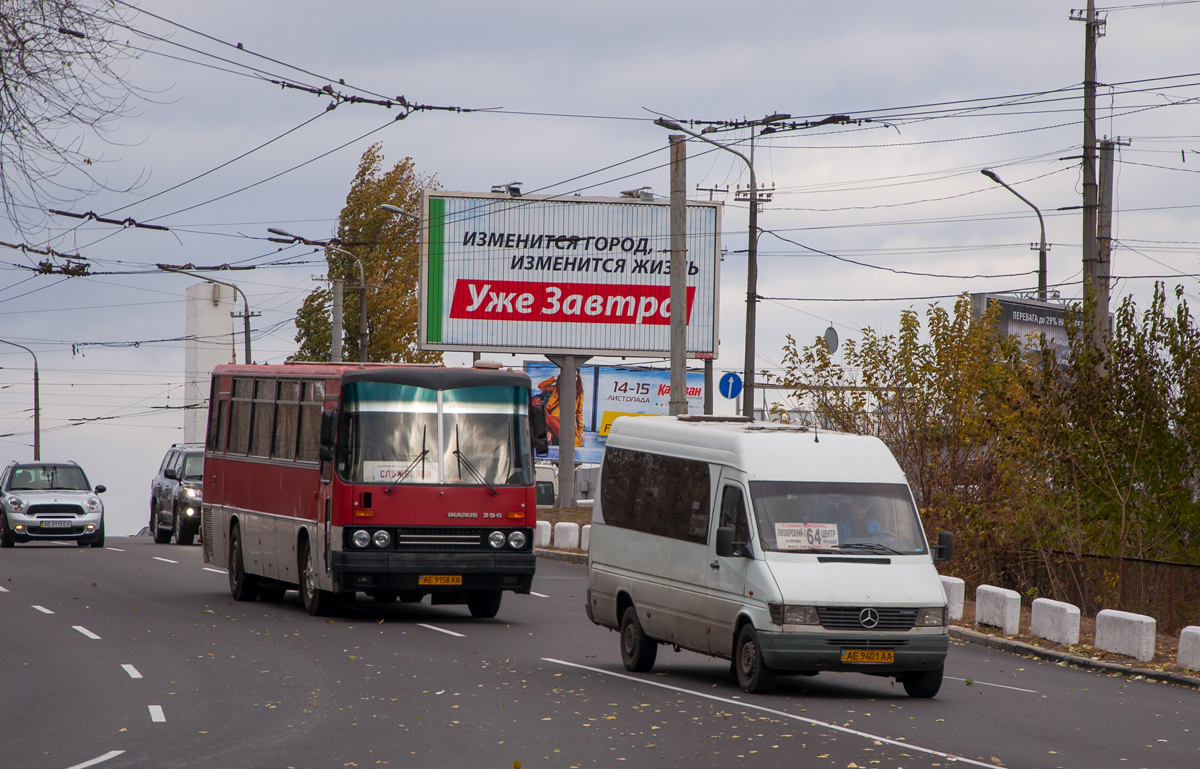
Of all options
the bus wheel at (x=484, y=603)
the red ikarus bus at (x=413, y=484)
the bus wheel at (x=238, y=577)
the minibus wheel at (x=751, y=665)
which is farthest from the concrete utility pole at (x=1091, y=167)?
the bus wheel at (x=238, y=577)

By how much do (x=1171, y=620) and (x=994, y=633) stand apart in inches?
88.9

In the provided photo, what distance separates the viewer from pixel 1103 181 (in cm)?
2766

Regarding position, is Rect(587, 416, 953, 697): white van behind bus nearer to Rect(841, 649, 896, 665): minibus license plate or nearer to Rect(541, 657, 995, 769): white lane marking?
Rect(841, 649, 896, 665): minibus license plate

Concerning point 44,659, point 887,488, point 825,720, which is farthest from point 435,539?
point 825,720

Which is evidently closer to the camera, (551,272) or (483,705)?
(483,705)

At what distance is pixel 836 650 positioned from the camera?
13.7 meters

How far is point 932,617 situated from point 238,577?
13.3 meters

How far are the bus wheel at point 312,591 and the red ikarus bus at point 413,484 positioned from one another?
22 mm

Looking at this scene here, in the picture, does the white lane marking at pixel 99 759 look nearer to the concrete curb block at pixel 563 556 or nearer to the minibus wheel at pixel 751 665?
the minibus wheel at pixel 751 665

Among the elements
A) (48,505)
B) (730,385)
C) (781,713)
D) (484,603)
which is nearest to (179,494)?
(48,505)

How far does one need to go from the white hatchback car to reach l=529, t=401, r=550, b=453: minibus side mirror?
20353 mm

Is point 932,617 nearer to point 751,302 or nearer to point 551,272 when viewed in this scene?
point 751,302

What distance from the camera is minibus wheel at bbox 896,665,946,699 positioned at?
47.0 ft

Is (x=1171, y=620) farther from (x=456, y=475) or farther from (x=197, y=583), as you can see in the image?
(x=197, y=583)
